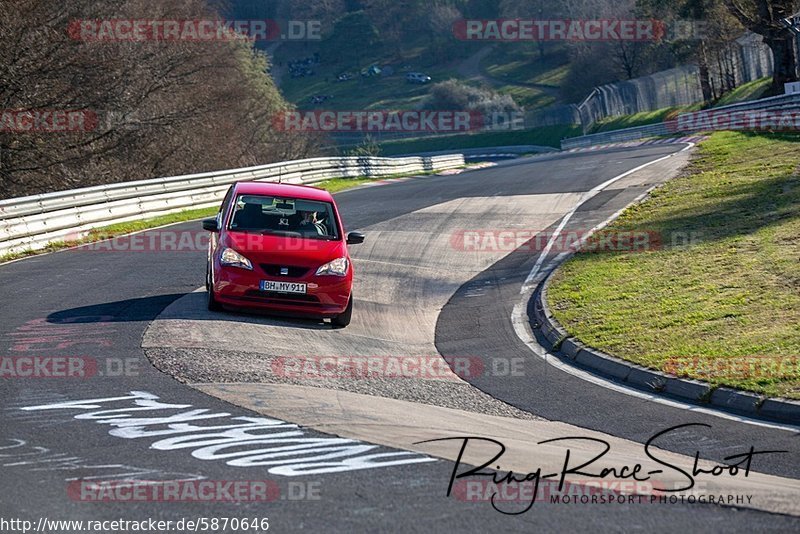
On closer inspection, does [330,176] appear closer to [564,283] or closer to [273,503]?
[564,283]

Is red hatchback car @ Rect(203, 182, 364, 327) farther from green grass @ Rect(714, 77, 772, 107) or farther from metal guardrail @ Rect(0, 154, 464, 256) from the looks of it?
green grass @ Rect(714, 77, 772, 107)

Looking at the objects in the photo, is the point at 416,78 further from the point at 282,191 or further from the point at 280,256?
the point at 280,256

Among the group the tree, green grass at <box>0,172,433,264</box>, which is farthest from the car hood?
the tree

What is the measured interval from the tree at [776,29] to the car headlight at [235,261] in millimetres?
37879

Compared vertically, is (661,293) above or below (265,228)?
below

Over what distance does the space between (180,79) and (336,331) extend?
3100 centimetres

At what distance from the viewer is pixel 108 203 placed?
24.8 meters

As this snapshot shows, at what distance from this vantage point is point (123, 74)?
3806 centimetres

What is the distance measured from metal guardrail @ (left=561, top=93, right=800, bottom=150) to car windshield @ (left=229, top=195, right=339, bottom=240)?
24021 mm

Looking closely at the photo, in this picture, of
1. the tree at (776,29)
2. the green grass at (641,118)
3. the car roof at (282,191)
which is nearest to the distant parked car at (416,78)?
the green grass at (641,118)

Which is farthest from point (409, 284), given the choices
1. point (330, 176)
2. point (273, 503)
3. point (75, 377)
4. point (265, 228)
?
point (330, 176)

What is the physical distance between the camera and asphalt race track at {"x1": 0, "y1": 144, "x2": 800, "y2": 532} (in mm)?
6289

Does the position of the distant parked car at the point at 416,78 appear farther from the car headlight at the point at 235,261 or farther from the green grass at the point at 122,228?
the car headlight at the point at 235,261

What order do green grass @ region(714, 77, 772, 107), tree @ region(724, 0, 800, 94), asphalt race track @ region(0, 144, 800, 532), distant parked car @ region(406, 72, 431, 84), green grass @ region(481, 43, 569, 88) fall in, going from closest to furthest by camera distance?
asphalt race track @ region(0, 144, 800, 532) → tree @ region(724, 0, 800, 94) → green grass @ region(714, 77, 772, 107) → green grass @ region(481, 43, 569, 88) → distant parked car @ region(406, 72, 431, 84)
